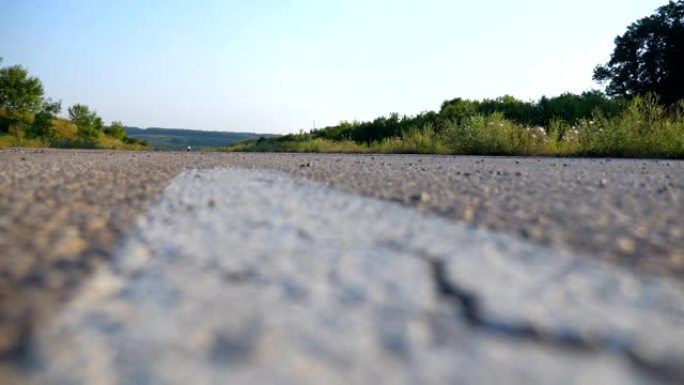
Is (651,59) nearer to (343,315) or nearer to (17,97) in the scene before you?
(343,315)

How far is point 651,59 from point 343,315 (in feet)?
107

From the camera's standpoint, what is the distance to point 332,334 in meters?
0.54

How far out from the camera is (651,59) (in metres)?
28.6

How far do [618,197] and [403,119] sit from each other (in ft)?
92.9

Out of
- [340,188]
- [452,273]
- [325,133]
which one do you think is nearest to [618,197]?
[340,188]

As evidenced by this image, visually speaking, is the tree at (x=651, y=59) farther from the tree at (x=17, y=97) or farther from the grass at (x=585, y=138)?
the tree at (x=17, y=97)

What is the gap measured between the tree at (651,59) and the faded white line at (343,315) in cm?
3019

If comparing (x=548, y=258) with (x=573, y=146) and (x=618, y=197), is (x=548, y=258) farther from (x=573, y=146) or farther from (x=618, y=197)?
(x=573, y=146)

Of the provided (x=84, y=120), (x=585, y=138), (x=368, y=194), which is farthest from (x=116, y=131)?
(x=368, y=194)

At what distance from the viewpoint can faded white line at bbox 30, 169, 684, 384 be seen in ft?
1.50

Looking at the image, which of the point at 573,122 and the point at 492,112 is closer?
the point at 573,122

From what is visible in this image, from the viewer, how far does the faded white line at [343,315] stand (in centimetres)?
46

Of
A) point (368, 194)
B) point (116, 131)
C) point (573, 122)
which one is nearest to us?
point (368, 194)

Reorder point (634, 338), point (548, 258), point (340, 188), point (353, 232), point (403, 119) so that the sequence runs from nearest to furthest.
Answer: point (634, 338)
point (548, 258)
point (353, 232)
point (340, 188)
point (403, 119)
